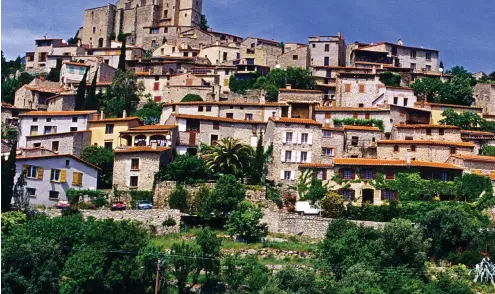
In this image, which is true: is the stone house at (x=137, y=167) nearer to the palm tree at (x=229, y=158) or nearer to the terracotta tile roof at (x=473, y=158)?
the palm tree at (x=229, y=158)

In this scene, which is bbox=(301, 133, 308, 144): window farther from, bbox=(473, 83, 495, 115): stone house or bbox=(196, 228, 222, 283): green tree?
bbox=(473, 83, 495, 115): stone house

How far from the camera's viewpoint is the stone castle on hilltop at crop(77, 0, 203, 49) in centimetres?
10931

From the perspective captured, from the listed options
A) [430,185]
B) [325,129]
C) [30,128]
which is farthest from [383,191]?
[30,128]

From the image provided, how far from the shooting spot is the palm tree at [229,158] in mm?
54188

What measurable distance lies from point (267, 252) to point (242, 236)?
2.52m

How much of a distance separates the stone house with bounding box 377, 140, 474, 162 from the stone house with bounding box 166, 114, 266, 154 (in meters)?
11.3

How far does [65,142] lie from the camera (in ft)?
199

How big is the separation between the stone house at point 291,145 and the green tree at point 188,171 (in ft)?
20.5

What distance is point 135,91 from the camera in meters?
78.9

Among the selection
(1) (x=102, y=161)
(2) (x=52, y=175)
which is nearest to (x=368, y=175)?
(1) (x=102, y=161)

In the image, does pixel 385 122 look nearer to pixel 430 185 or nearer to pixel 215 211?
pixel 430 185

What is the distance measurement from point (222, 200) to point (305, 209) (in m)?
6.71

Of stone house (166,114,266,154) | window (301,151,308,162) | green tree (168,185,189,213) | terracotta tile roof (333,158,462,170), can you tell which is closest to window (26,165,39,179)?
green tree (168,185,189,213)

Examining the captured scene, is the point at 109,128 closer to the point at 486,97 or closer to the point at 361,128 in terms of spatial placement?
the point at 361,128
